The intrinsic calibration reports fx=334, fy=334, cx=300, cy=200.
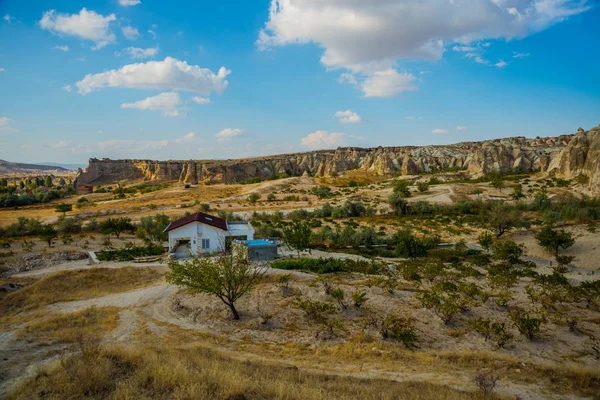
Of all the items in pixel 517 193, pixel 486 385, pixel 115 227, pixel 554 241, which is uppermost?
pixel 517 193

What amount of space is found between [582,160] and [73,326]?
210 feet

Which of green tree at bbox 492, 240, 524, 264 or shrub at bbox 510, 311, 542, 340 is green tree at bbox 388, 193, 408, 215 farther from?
→ shrub at bbox 510, 311, 542, 340

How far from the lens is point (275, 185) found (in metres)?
69.8

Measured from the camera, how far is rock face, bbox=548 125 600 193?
43472 mm

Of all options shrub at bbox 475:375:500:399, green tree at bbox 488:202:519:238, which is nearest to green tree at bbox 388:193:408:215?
green tree at bbox 488:202:519:238

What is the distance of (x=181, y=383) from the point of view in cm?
656

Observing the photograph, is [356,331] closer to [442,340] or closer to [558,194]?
[442,340]

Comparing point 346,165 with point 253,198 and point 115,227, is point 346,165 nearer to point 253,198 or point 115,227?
point 253,198

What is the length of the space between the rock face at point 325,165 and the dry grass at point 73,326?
3014 inches

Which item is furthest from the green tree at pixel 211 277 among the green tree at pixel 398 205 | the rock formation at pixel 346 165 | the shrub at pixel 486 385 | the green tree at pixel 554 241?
the rock formation at pixel 346 165

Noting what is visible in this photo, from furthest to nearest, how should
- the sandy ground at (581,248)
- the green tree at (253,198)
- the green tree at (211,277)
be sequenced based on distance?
the green tree at (253,198) → the sandy ground at (581,248) → the green tree at (211,277)

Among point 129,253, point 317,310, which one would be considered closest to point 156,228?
point 129,253

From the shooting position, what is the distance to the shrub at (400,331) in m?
11.3

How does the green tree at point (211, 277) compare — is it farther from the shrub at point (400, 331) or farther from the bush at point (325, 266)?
the bush at point (325, 266)
